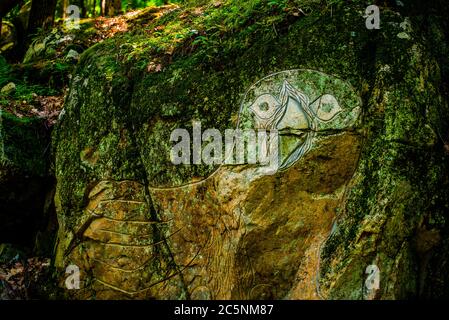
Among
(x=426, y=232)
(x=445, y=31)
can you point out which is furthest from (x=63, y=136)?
(x=445, y=31)

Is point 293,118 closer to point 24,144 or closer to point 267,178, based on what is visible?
point 267,178

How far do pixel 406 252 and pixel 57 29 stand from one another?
8008mm

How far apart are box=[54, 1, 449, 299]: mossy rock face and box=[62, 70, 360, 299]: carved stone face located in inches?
0.6

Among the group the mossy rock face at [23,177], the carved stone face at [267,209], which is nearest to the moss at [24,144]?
the mossy rock face at [23,177]

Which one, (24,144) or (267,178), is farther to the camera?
(24,144)

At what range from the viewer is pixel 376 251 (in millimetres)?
4324

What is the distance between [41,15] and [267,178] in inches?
296

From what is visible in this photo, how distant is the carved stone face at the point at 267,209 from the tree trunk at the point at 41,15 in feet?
21.4

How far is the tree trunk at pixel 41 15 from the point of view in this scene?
9.76 meters

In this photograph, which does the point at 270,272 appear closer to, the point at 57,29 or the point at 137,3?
the point at 57,29

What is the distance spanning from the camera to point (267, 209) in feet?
15.1

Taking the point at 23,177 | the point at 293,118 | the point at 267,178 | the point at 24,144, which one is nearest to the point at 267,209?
the point at 267,178

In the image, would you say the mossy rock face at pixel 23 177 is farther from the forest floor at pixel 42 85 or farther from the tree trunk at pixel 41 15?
the tree trunk at pixel 41 15

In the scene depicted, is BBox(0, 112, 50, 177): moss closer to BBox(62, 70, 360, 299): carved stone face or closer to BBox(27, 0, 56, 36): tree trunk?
BBox(62, 70, 360, 299): carved stone face
